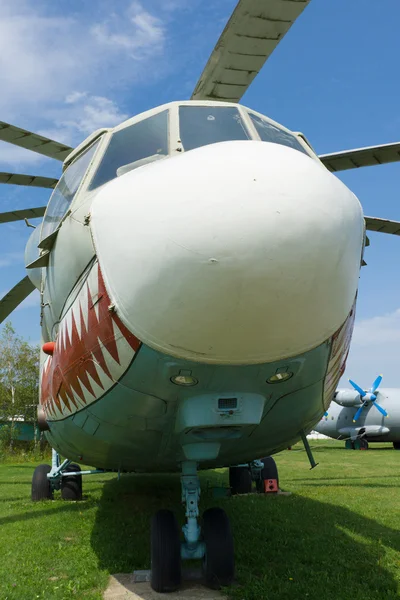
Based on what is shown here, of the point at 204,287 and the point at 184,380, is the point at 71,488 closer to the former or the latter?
the point at 184,380

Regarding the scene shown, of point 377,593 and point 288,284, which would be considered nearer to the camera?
point 288,284

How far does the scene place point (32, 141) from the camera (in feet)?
21.1

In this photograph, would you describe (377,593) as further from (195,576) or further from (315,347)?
(315,347)

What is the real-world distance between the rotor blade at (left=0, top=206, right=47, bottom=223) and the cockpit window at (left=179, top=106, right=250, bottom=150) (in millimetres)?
4144

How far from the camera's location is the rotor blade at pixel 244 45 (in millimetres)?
4297

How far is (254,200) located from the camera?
216 cm

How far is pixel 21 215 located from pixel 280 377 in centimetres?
562

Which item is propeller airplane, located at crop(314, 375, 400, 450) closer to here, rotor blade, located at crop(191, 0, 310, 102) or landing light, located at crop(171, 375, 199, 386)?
rotor blade, located at crop(191, 0, 310, 102)

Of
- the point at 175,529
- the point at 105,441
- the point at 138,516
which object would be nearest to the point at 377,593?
the point at 175,529

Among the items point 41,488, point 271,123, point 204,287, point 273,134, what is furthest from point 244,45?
point 41,488

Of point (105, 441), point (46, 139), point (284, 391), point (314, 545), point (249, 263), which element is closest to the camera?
point (249, 263)

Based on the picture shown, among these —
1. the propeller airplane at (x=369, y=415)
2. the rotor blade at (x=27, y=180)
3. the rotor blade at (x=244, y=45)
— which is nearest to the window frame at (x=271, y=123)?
the rotor blade at (x=244, y=45)

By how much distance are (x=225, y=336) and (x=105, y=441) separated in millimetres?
1825

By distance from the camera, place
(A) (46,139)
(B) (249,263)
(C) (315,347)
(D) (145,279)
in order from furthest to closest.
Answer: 1. (A) (46,139)
2. (C) (315,347)
3. (D) (145,279)
4. (B) (249,263)
